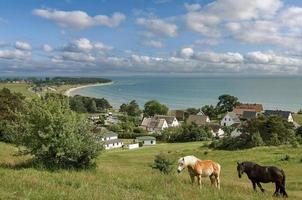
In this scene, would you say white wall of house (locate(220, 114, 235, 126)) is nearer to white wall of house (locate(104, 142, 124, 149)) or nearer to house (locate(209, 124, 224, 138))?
house (locate(209, 124, 224, 138))

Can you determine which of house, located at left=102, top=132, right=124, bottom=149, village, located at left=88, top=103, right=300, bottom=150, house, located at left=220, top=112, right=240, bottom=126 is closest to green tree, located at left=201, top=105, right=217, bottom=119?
village, located at left=88, top=103, right=300, bottom=150

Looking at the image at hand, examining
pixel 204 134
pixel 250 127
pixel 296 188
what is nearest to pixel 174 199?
pixel 296 188

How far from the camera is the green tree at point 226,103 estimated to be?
138750 millimetres

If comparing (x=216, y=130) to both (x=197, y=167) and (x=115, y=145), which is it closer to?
(x=115, y=145)

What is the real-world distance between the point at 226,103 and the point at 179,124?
96.6 ft

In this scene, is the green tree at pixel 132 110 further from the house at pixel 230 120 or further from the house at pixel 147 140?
the house at pixel 147 140

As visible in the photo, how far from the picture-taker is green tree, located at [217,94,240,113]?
139 m

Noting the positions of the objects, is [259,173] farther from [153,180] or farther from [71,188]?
[71,188]

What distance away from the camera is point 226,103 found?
457ft

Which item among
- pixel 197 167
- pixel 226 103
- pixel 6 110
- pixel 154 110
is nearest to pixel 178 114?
pixel 154 110

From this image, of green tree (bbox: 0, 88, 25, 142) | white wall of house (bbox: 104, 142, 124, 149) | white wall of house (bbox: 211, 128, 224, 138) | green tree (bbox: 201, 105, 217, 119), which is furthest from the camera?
green tree (bbox: 201, 105, 217, 119)

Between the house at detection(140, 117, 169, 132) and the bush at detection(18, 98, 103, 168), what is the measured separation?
90.0 meters

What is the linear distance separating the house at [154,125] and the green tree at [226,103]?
35.2 m

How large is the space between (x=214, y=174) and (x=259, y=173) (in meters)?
1.58
